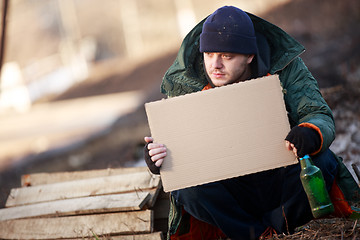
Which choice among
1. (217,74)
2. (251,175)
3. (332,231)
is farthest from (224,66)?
(332,231)

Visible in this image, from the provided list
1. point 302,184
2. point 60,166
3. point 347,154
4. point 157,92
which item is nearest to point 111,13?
point 157,92

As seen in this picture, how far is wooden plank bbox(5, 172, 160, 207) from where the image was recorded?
3248mm

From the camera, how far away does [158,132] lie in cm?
240

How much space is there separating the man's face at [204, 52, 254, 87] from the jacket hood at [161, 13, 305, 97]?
129 mm

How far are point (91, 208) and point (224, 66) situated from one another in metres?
1.26

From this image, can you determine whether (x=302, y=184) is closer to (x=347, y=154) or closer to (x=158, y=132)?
(x=158, y=132)

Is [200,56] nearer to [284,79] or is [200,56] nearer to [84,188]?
[284,79]

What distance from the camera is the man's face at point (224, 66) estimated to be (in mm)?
2596

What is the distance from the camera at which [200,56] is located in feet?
9.53

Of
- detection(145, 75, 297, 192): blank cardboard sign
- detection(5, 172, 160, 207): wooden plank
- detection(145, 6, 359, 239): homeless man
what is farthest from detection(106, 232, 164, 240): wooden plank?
detection(145, 75, 297, 192): blank cardboard sign

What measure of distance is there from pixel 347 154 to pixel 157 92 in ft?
25.8

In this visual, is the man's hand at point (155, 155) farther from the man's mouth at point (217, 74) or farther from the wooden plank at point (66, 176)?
the wooden plank at point (66, 176)

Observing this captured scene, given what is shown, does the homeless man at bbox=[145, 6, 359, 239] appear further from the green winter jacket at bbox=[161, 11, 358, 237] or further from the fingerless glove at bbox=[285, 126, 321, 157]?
the fingerless glove at bbox=[285, 126, 321, 157]

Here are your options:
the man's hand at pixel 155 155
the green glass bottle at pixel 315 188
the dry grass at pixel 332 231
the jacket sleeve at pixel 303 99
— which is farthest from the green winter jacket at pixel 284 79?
the man's hand at pixel 155 155
